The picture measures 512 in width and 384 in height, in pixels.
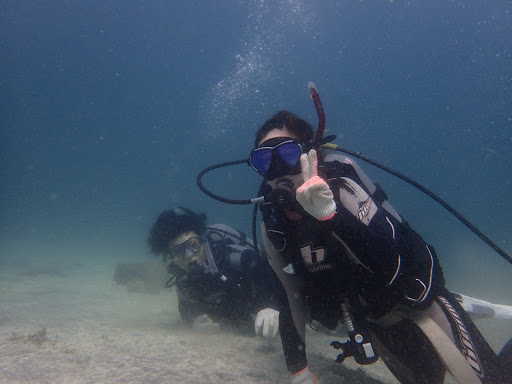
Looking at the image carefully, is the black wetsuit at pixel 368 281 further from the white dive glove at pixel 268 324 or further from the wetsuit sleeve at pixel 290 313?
the white dive glove at pixel 268 324

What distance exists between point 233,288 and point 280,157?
9.82ft

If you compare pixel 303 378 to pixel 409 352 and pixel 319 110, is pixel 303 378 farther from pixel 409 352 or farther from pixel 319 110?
pixel 319 110

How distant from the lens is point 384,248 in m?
1.85

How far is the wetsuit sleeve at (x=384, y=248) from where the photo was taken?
1.87 m

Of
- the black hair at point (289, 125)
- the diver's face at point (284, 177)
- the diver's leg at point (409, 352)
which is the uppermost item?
the black hair at point (289, 125)

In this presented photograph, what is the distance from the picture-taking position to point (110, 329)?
4.91 metres

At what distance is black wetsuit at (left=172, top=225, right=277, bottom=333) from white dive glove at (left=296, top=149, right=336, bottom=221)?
2855 mm

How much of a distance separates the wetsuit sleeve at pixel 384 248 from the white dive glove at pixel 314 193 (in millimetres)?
282

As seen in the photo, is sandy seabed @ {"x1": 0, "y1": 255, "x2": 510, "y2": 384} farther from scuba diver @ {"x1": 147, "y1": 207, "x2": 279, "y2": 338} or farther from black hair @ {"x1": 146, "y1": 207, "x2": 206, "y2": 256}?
black hair @ {"x1": 146, "y1": 207, "x2": 206, "y2": 256}

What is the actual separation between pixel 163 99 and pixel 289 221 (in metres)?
68.6

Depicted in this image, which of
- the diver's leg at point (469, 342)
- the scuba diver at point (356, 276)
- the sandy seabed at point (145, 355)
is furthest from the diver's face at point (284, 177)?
the sandy seabed at point (145, 355)

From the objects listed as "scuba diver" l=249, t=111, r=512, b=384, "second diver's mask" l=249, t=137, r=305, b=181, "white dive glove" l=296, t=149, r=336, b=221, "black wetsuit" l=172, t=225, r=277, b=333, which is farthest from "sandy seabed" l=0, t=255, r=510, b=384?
"second diver's mask" l=249, t=137, r=305, b=181

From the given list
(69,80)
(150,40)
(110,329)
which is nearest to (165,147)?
(69,80)

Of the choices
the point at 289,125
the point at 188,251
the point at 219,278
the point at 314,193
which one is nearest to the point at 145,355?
the point at 219,278
